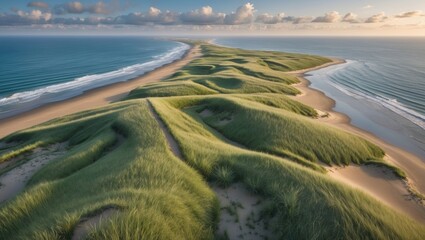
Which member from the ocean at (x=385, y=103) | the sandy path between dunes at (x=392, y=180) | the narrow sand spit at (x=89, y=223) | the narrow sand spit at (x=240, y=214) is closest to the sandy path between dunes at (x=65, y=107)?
the narrow sand spit at (x=89, y=223)

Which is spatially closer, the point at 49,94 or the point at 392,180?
Answer: the point at 392,180

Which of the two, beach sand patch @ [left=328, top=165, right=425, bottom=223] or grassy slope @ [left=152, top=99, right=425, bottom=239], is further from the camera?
beach sand patch @ [left=328, top=165, right=425, bottom=223]

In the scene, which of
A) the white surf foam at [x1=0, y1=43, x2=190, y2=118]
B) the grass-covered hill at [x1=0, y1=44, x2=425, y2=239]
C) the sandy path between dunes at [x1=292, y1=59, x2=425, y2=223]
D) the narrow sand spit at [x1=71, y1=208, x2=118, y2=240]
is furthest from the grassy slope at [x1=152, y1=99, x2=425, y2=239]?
the white surf foam at [x1=0, y1=43, x2=190, y2=118]

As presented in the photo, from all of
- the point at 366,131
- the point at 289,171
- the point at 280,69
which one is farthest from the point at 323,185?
the point at 280,69

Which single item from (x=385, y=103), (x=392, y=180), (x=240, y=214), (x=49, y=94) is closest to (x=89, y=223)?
(x=240, y=214)

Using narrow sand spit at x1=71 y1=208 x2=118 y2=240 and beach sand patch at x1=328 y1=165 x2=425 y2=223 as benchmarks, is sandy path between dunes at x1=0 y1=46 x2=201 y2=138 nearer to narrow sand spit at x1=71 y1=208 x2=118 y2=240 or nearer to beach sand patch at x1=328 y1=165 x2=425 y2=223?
narrow sand spit at x1=71 y1=208 x2=118 y2=240

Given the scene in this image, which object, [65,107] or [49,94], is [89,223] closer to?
[65,107]
